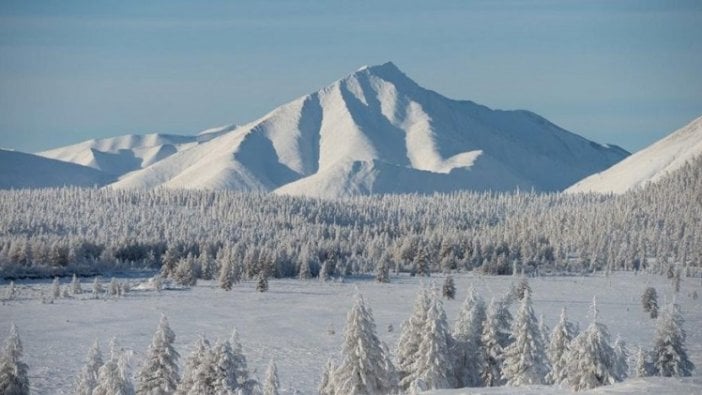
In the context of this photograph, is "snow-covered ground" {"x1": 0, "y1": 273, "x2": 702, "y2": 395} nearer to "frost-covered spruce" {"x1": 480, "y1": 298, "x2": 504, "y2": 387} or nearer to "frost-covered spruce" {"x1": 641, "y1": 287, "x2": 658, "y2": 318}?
"frost-covered spruce" {"x1": 641, "y1": 287, "x2": 658, "y2": 318}

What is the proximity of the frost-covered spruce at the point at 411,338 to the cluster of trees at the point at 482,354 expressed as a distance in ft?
0.22

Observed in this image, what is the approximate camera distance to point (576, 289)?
597 feet

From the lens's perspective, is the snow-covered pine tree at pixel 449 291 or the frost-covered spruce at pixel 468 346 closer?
the frost-covered spruce at pixel 468 346

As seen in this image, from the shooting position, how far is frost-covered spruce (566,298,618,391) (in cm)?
6812

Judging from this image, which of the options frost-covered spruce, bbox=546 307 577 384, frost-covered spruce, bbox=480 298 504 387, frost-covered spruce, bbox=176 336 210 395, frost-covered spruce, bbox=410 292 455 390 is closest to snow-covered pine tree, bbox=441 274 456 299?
frost-covered spruce, bbox=480 298 504 387

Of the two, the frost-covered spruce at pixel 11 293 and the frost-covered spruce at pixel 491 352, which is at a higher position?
the frost-covered spruce at pixel 11 293

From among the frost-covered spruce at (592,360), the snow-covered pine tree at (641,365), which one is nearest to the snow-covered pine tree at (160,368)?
the frost-covered spruce at (592,360)

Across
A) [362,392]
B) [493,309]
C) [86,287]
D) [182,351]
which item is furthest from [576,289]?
[362,392]

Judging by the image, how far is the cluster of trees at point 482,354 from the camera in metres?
67.6

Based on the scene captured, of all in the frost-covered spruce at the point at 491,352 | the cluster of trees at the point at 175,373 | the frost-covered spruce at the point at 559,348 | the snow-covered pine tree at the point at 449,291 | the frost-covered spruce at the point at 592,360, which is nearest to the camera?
the cluster of trees at the point at 175,373

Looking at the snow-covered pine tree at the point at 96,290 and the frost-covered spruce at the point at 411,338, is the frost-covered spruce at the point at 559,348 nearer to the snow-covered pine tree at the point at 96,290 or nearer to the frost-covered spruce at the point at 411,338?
the frost-covered spruce at the point at 411,338

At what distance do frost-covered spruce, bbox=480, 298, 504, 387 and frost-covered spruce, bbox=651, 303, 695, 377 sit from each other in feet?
42.2

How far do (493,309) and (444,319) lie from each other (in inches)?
360

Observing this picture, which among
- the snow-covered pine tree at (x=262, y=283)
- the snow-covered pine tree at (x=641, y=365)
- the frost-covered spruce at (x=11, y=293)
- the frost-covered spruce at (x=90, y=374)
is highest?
the snow-covered pine tree at (x=262, y=283)
